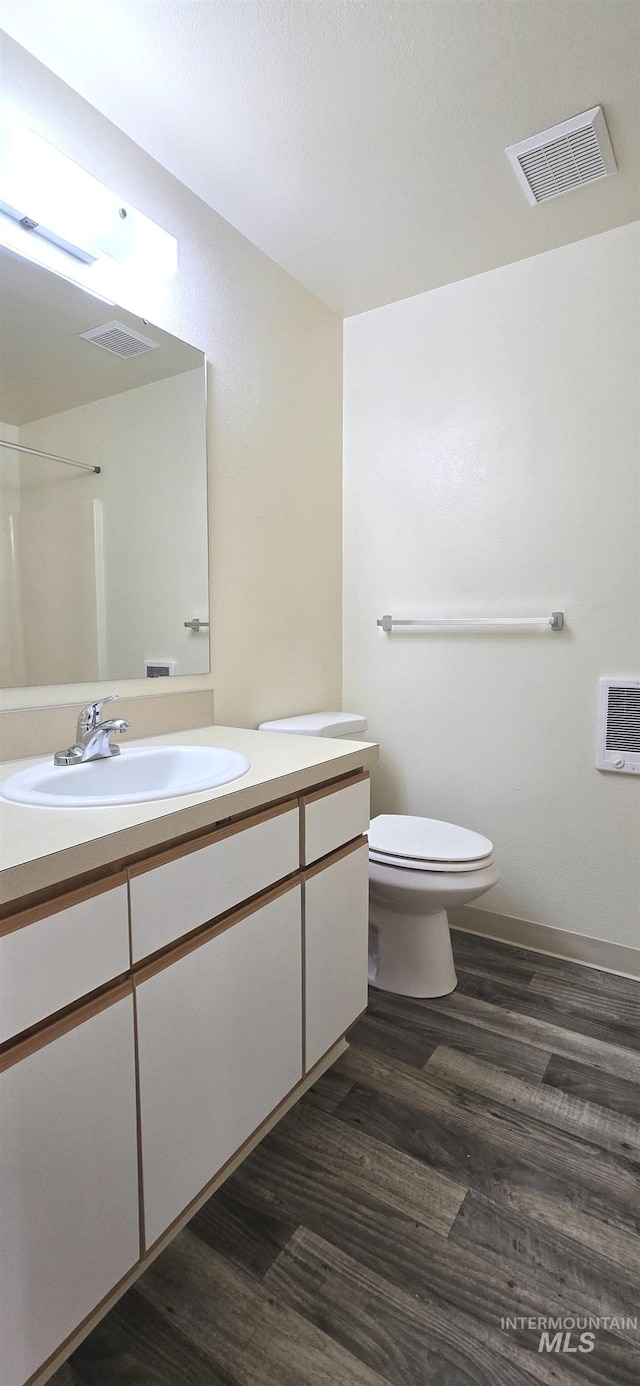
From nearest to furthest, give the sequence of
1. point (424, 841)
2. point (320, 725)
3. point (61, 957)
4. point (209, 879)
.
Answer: point (61, 957) → point (209, 879) → point (424, 841) → point (320, 725)

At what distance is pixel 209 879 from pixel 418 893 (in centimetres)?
83

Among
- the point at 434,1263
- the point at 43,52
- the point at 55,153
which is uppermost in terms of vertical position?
the point at 43,52

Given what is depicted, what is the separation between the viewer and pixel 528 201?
5.44 ft

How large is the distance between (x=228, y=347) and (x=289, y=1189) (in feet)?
6.58

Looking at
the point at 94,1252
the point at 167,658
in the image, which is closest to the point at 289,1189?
the point at 94,1252

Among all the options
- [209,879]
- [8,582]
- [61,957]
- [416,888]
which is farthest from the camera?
[416,888]

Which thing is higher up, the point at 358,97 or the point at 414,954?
the point at 358,97

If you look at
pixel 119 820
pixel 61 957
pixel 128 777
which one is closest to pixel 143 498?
pixel 128 777

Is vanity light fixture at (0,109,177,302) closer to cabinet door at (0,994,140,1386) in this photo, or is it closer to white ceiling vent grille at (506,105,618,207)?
white ceiling vent grille at (506,105,618,207)

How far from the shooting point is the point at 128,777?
126 centimetres

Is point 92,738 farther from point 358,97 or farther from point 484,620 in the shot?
point 358,97

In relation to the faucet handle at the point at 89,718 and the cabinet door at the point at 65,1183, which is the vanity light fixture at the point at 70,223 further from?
the cabinet door at the point at 65,1183

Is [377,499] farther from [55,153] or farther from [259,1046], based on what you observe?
[259,1046]

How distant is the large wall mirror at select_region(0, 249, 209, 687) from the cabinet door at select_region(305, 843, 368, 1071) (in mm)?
661
